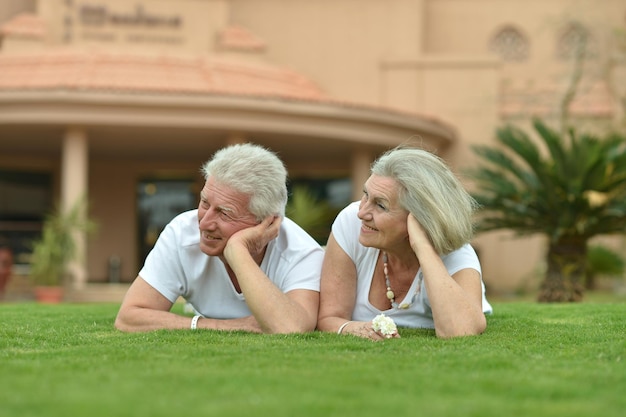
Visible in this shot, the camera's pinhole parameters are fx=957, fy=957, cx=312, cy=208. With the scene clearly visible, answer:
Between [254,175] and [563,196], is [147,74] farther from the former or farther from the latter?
[254,175]

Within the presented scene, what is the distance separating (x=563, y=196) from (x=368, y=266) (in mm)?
8346

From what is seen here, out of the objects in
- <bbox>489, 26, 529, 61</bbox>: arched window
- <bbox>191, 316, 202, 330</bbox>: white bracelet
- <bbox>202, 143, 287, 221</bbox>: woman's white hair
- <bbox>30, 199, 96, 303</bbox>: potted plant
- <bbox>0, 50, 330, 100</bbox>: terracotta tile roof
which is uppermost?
<bbox>489, 26, 529, 61</bbox>: arched window

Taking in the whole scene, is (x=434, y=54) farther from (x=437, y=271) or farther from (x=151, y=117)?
(x=437, y=271)

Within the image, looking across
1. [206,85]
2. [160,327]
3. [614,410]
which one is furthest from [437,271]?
[206,85]

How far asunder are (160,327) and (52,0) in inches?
643

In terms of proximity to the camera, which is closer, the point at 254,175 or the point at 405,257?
the point at 254,175

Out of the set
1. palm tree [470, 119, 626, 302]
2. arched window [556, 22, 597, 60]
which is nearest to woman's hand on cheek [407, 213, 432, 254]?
palm tree [470, 119, 626, 302]

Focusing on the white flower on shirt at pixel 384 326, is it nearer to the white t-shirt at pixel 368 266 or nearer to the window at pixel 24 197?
the white t-shirt at pixel 368 266

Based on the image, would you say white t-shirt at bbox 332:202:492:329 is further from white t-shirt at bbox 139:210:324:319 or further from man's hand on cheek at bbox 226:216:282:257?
man's hand on cheek at bbox 226:216:282:257

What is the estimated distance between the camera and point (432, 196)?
16.0 ft

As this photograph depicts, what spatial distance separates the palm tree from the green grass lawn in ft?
25.8

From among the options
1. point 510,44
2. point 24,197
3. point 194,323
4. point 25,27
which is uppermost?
point 25,27

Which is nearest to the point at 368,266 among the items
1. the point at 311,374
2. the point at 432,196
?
the point at 432,196

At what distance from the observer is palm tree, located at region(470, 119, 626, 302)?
12.7 meters
